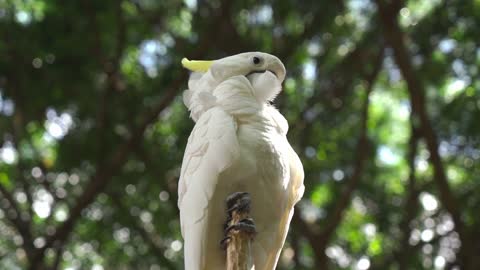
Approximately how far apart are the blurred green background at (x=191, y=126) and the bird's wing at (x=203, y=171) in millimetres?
3239

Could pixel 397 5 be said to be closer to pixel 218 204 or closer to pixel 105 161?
pixel 105 161

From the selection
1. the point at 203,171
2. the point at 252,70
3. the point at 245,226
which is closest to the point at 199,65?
the point at 252,70

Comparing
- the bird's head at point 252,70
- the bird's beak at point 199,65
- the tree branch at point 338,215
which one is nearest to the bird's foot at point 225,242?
the bird's head at point 252,70

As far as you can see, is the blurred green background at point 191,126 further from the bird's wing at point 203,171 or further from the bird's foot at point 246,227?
the bird's foot at point 246,227

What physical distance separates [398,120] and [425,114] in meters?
1.74

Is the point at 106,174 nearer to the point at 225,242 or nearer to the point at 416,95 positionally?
the point at 416,95

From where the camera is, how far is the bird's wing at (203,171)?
2482mm

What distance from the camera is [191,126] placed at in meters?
6.05

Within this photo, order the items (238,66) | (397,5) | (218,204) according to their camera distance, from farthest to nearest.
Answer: (397,5), (238,66), (218,204)

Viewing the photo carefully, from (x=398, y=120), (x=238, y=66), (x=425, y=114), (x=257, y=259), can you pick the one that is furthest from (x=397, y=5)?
(x=257, y=259)

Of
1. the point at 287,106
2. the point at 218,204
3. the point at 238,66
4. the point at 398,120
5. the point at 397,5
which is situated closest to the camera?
the point at 218,204

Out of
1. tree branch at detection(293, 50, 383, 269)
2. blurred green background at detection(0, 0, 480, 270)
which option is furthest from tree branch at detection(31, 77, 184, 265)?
tree branch at detection(293, 50, 383, 269)

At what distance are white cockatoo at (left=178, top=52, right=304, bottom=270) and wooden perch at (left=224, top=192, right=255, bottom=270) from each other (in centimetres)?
11

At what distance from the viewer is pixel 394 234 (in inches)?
249
